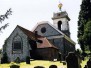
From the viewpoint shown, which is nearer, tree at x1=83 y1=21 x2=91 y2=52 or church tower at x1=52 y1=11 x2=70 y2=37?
tree at x1=83 y1=21 x2=91 y2=52

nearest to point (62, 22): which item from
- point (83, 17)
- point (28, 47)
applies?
point (83, 17)

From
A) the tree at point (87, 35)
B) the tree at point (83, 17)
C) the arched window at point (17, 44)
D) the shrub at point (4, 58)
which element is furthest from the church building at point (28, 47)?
the tree at point (87, 35)

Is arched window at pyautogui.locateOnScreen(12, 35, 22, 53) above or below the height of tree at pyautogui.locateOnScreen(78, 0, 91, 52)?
below

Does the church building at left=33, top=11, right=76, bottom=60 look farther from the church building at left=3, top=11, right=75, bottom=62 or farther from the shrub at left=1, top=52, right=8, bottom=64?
the shrub at left=1, top=52, right=8, bottom=64

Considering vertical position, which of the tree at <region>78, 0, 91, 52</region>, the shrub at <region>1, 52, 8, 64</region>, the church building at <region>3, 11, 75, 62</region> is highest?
the tree at <region>78, 0, 91, 52</region>

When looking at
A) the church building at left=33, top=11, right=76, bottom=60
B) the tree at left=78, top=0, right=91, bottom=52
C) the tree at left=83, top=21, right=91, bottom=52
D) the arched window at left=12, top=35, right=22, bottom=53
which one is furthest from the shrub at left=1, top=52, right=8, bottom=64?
the tree at left=83, top=21, right=91, bottom=52

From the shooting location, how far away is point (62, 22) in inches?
2363

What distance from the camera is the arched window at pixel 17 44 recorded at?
47156 mm

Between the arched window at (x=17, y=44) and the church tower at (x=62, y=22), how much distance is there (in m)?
15.1

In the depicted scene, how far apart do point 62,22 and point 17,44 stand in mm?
17010

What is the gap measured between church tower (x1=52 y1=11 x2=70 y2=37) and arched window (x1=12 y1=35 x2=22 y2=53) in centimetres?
1507

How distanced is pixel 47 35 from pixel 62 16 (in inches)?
324

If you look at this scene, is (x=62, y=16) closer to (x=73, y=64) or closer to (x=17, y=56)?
(x=17, y=56)

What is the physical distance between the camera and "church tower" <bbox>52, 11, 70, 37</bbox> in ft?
197
